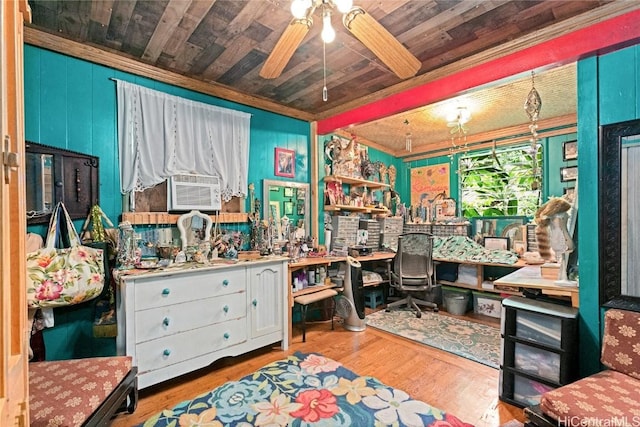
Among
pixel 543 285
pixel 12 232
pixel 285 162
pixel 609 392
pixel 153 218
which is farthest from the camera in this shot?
pixel 285 162

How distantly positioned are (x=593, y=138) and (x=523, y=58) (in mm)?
720

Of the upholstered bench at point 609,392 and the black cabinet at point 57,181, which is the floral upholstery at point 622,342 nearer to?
the upholstered bench at point 609,392

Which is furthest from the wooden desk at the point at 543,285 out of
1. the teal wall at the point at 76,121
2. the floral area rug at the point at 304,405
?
the teal wall at the point at 76,121

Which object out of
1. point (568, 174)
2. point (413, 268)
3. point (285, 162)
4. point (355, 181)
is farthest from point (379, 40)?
point (568, 174)

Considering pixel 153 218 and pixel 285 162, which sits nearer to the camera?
pixel 153 218

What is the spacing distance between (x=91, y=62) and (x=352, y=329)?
3308mm

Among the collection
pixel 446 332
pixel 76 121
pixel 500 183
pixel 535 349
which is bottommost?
pixel 446 332

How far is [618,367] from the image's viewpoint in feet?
4.85

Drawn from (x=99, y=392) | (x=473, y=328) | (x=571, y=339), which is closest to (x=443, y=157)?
(x=473, y=328)

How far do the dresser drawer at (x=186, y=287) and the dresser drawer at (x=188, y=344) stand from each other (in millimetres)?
252

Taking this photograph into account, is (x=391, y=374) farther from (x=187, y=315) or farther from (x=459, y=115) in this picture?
(x=459, y=115)

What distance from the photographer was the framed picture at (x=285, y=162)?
332 cm

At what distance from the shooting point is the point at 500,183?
160 inches

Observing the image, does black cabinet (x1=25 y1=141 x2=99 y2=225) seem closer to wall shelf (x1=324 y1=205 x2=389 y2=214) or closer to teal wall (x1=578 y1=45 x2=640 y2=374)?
wall shelf (x1=324 y1=205 x2=389 y2=214)
